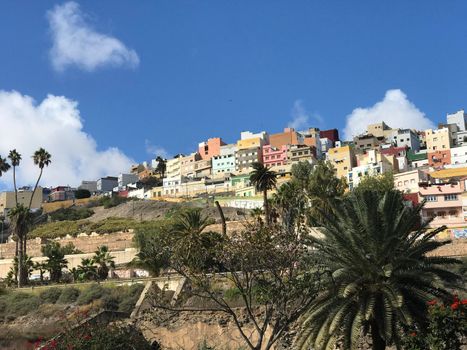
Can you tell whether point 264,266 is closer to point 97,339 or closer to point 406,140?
point 97,339

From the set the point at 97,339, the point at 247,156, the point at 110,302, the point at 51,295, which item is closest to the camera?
the point at 97,339

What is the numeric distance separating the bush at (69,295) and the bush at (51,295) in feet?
1.42

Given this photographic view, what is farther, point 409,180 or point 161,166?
point 161,166

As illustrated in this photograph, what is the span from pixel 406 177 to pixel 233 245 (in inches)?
2411

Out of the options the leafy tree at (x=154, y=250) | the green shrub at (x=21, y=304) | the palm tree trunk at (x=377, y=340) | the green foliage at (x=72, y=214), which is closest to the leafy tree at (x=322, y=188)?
the leafy tree at (x=154, y=250)

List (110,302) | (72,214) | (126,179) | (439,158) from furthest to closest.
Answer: (126,179) → (72,214) → (439,158) → (110,302)

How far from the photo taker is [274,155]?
121250 mm

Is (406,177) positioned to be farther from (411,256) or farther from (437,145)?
(411,256)

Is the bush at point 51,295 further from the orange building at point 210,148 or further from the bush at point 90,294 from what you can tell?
the orange building at point 210,148

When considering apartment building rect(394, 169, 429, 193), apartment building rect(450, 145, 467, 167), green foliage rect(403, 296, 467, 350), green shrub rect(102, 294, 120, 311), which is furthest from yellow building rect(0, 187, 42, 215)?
green foliage rect(403, 296, 467, 350)

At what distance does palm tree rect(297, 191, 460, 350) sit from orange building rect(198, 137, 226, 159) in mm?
116233

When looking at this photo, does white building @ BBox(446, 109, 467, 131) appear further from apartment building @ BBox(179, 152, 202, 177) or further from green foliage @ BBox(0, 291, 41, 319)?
green foliage @ BBox(0, 291, 41, 319)

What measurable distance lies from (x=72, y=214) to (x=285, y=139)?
159 feet

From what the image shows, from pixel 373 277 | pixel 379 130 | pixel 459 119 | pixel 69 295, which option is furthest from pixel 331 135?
pixel 373 277
